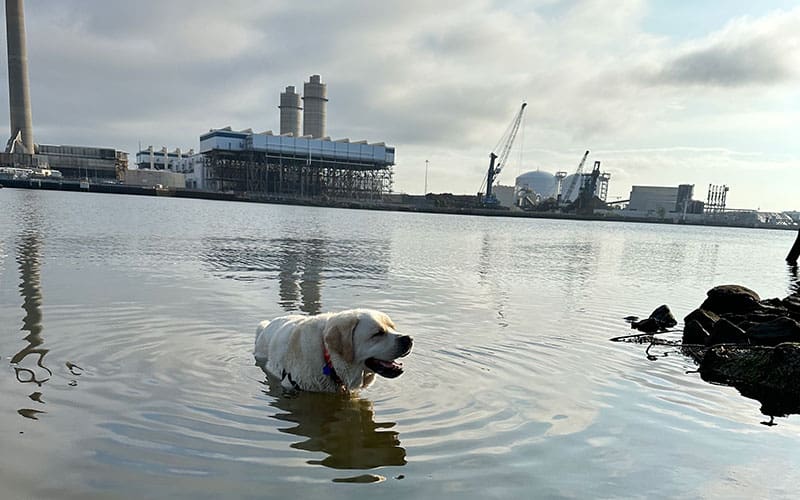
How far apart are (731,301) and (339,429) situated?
1176 centimetres

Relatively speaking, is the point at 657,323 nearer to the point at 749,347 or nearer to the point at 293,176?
the point at 749,347

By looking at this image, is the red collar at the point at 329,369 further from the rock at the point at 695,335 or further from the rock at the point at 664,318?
the rock at the point at 664,318

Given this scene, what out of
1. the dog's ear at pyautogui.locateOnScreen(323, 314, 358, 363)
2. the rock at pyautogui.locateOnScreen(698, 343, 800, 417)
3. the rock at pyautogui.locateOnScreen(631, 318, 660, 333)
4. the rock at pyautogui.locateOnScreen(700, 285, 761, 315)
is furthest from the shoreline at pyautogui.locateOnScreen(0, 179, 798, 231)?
the dog's ear at pyautogui.locateOnScreen(323, 314, 358, 363)

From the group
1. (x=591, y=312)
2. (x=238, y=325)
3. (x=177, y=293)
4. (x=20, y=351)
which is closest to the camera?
(x=20, y=351)

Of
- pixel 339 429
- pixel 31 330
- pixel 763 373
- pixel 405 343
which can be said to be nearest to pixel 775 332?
pixel 763 373

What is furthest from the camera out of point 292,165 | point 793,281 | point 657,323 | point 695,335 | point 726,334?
point 292,165

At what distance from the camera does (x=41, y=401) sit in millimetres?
5926

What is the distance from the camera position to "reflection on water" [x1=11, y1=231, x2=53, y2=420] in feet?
21.5

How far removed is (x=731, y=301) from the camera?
43.0ft

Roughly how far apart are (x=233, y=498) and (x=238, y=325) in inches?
247

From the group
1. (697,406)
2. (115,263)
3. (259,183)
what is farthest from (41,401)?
(259,183)

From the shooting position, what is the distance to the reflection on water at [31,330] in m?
6.55

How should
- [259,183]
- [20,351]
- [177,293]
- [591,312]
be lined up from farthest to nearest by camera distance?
[259,183] → [591,312] → [177,293] → [20,351]

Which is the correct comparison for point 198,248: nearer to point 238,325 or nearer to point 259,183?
point 238,325
